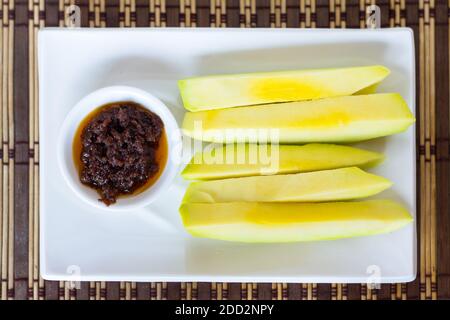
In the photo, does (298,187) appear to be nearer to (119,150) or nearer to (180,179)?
(180,179)

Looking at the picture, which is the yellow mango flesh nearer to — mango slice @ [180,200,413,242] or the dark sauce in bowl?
mango slice @ [180,200,413,242]

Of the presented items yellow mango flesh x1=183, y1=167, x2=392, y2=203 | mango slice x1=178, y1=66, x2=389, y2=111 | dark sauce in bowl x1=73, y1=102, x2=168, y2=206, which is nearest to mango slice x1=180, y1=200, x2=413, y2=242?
yellow mango flesh x1=183, y1=167, x2=392, y2=203

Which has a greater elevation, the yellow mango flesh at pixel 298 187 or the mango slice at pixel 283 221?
the yellow mango flesh at pixel 298 187

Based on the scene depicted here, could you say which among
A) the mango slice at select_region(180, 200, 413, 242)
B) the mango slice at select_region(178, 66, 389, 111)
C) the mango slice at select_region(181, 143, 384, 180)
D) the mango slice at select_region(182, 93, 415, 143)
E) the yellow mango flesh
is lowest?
the mango slice at select_region(180, 200, 413, 242)

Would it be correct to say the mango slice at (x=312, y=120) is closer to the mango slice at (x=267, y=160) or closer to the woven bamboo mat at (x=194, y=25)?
the mango slice at (x=267, y=160)

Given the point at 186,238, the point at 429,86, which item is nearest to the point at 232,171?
the point at 186,238

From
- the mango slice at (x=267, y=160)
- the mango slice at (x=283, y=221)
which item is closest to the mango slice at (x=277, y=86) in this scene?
the mango slice at (x=267, y=160)

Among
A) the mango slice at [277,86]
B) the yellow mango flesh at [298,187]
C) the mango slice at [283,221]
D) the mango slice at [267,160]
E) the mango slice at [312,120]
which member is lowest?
the mango slice at [283,221]
